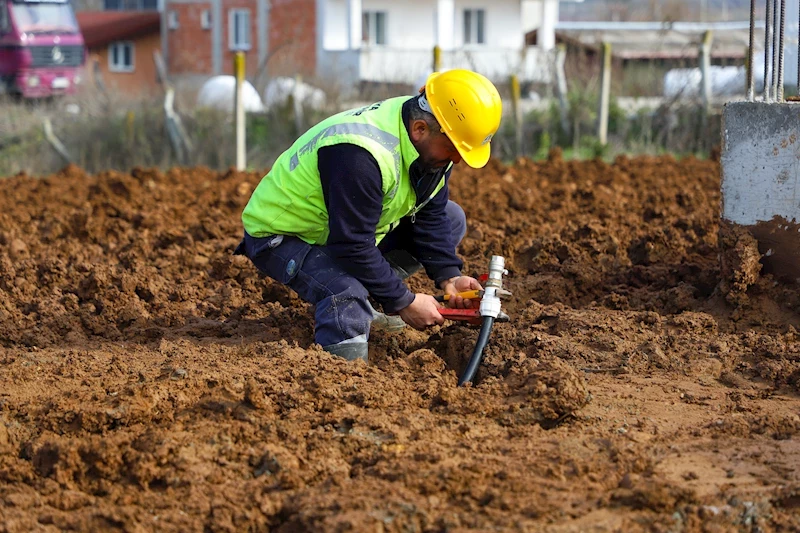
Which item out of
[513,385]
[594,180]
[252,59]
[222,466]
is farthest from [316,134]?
[252,59]

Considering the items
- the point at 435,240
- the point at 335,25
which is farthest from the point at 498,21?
the point at 435,240

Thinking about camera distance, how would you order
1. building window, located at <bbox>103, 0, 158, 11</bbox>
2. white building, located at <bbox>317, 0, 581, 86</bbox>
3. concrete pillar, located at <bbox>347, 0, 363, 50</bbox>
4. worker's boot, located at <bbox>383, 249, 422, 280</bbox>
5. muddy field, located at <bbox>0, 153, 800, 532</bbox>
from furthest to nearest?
building window, located at <bbox>103, 0, 158, 11</bbox> → concrete pillar, located at <bbox>347, 0, 363, 50</bbox> → white building, located at <bbox>317, 0, 581, 86</bbox> → worker's boot, located at <bbox>383, 249, 422, 280</bbox> → muddy field, located at <bbox>0, 153, 800, 532</bbox>

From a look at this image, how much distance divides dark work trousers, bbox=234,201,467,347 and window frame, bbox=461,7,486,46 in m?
32.3

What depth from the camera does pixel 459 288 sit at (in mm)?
5148

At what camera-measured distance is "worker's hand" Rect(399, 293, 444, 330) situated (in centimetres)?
467

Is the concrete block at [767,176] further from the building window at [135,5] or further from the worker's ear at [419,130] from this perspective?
the building window at [135,5]

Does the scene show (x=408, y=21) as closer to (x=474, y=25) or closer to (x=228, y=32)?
(x=474, y=25)

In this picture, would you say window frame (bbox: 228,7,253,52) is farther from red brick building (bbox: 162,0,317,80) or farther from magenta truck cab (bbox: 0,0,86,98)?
magenta truck cab (bbox: 0,0,86,98)

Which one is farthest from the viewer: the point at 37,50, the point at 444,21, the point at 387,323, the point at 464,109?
the point at 444,21

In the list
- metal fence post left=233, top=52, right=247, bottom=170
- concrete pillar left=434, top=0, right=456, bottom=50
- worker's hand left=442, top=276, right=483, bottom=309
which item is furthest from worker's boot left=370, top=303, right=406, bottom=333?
concrete pillar left=434, top=0, right=456, bottom=50

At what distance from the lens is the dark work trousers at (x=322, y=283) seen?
4.69m

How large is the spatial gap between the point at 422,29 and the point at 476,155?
31.1m

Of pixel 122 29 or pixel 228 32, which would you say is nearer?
pixel 228 32

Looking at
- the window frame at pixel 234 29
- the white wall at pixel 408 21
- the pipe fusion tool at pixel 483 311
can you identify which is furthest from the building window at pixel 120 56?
the pipe fusion tool at pixel 483 311
